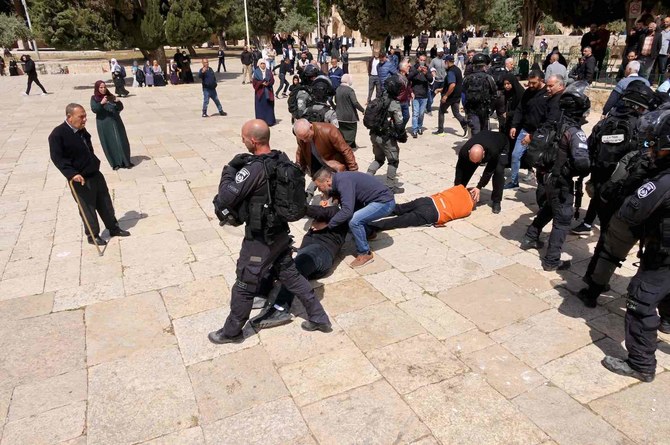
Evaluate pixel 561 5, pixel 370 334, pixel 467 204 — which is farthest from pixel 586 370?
pixel 561 5

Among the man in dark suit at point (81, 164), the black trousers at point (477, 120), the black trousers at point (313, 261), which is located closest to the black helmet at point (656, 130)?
the black trousers at point (313, 261)

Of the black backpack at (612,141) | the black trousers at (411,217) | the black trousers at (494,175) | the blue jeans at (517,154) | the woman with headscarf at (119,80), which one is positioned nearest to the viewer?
the black backpack at (612,141)

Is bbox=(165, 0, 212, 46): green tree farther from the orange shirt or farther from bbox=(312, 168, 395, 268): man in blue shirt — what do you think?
bbox=(312, 168, 395, 268): man in blue shirt

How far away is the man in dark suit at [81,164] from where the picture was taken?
17.0 feet

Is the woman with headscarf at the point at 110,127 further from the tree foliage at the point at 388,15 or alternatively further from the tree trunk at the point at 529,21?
the tree trunk at the point at 529,21

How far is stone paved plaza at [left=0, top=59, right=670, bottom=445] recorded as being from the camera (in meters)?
3.01

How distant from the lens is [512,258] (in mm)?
5156

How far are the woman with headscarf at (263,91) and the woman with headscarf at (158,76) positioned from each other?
35.8ft

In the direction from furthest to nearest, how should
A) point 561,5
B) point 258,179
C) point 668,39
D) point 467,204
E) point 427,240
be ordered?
point 561,5 < point 668,39 < point 467,204 < point 427,240 < point 258,179

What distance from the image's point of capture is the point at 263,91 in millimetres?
11391

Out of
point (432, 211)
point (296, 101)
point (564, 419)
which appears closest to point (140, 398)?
point (564, 419)

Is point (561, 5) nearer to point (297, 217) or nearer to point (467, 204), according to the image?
point (467, 204)

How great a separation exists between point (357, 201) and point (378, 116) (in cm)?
203

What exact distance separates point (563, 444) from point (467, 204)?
3.77 m
